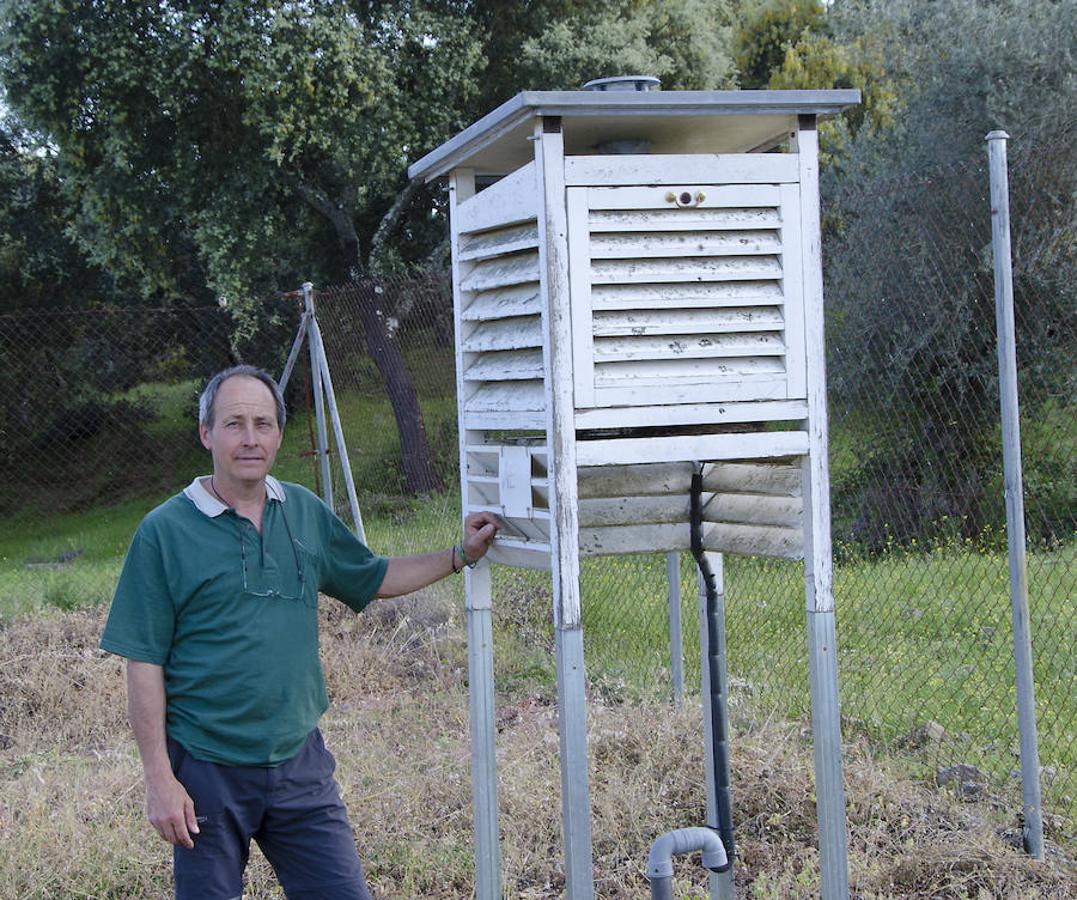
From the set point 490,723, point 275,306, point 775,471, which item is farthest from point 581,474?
point 275,306

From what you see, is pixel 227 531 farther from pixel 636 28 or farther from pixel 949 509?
pixel 636 28

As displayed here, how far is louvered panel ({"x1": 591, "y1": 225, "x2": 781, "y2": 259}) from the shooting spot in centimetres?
282

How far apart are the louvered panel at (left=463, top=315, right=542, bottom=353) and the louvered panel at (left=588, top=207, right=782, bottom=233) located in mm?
295

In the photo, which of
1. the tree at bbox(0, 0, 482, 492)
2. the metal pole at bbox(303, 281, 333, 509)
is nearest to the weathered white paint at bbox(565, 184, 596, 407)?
the metal pole at bbox(303, 281, 333, 509)

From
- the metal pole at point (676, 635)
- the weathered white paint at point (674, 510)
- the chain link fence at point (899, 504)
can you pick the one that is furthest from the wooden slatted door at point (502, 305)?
the chain link fence at point (899, 504)

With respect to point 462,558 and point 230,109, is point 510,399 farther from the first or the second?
point 230,109

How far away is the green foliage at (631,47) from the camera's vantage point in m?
14.3

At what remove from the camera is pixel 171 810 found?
2666 mm

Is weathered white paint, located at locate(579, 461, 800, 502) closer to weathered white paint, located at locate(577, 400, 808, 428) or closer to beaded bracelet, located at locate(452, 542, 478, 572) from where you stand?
weathered white paint, located at locate(577, 400, 808, 428)

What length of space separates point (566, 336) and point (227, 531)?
3.10 feet

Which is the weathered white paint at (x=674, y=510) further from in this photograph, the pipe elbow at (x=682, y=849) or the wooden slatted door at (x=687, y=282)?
the pipe elbow at (x=682, y=849)

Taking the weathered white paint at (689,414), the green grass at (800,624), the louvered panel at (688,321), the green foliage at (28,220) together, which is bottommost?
the green grass at (800,624)

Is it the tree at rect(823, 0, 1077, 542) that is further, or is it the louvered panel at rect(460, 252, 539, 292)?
the tree at rect(823, 0, 1077, 542)

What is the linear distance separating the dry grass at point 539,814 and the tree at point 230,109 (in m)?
8.57
